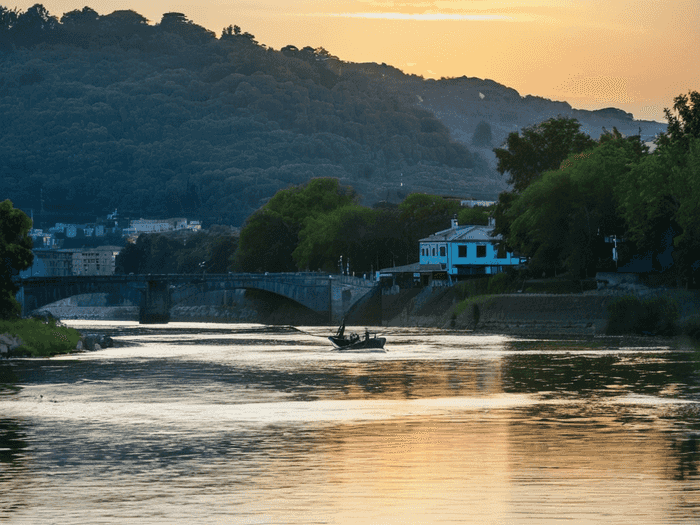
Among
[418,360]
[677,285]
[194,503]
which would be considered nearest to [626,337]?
[677,285]

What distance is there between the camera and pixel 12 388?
63.2 meters

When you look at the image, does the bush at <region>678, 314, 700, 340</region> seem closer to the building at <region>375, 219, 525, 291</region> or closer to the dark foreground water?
the dark foreground water

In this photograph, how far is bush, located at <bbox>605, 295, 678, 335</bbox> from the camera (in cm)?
10635

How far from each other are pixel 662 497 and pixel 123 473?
1448 cm

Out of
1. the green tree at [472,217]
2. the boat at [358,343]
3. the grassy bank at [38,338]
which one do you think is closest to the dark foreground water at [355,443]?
the grassy bank at [38,338]

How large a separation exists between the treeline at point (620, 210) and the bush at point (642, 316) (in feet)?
13.8

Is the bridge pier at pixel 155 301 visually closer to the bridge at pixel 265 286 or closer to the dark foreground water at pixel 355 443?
the bridge at pixel 265 286

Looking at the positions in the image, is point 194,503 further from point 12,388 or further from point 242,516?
point 12,388

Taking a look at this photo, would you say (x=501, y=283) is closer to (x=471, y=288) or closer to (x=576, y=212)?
(x=471, y=288)

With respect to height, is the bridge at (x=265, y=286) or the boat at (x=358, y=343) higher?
the bridge at (x=265, y=286)

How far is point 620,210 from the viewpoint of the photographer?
408ft

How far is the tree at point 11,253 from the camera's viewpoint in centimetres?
9794

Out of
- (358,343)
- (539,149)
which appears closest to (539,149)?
(539,149)

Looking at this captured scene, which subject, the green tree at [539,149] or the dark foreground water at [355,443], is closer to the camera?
the dark foreground water at [355,443]
